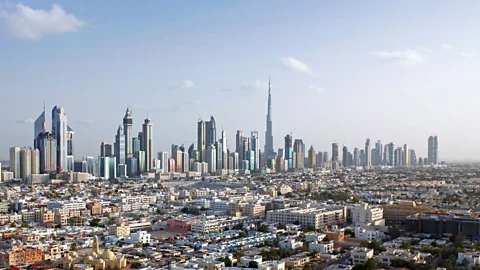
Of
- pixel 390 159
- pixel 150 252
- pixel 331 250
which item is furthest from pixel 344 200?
pixel 390 159

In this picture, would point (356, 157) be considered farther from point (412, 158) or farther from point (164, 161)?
point (164, 161)

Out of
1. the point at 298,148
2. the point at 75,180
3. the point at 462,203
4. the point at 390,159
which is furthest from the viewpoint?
the point at 390,159

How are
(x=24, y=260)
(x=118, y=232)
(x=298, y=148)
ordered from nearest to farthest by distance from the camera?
(x=24, y=260) < (x=118, y=232) < (x=298, y=148)

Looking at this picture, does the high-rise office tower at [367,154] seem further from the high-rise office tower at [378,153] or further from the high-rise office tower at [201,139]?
the high-rise office tower at [201,139]

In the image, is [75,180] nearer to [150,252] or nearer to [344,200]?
[344,200]

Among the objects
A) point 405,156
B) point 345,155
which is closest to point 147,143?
point 345,155

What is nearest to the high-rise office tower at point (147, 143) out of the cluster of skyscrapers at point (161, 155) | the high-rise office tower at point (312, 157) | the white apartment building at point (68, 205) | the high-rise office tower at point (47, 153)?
the cluster of skyscrapers at point (161, 155)

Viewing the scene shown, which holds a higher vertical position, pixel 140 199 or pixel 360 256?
pixel 360 256
